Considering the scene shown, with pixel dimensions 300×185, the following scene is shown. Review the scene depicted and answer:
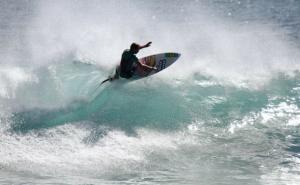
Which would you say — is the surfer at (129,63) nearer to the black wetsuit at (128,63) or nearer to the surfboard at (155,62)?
the black wetsuit at (128,63)

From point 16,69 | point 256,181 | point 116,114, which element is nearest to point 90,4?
point 16,69

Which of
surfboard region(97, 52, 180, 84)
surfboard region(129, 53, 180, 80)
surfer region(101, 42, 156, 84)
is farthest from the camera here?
surfboard region(129, 53, 180, 80)

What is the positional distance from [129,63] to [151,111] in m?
1.78

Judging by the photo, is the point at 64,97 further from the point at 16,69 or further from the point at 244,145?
the point at 244,145

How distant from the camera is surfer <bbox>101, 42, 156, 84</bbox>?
1664 cm

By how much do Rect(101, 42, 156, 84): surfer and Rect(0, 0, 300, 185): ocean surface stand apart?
3.03 feet

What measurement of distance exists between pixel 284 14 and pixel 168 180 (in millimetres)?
25363

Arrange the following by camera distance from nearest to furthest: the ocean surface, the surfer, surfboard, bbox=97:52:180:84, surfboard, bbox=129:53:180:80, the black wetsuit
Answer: the ocean surface < the surfer < the black wetsuit < surfboard, bbox=97:52:180:84 < surfboard, bbox=129:53:180:80

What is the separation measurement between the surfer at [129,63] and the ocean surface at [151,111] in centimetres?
92

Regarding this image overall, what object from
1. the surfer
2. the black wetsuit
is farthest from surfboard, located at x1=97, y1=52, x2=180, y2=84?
the black wetsuit

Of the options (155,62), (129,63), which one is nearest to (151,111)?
(129,63)

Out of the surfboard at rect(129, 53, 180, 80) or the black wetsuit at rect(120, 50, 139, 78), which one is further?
the surfboard at rect(129, 53, 180, 80)

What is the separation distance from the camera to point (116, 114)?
54.6 ft

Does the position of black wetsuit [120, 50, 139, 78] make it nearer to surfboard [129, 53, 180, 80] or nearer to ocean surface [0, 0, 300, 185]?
surfboard [129, 53, 180, 80]
